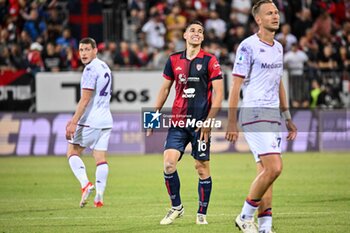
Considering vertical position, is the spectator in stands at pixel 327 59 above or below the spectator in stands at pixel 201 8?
below

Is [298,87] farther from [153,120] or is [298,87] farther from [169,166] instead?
[169,166]

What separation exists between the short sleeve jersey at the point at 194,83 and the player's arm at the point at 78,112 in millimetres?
2353

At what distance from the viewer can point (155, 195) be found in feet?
56.4

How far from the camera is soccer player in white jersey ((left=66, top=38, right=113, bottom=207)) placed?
49.7 ft

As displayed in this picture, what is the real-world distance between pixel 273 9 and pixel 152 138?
16.8m

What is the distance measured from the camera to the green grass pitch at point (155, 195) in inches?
504

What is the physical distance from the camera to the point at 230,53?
30312mm

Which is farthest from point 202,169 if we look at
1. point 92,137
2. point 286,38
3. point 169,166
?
point 286,38

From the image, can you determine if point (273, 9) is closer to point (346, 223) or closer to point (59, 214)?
point (346, 223)

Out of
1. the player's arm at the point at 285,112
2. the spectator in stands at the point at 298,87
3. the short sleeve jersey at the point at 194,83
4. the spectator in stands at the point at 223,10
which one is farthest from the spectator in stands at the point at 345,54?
the player's arm at the point at 285,112

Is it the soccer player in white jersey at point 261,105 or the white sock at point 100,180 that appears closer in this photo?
the soccer player in white jersey at point 261,105

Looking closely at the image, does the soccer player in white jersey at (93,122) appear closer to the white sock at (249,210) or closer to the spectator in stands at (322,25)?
the white sock at (249,210)

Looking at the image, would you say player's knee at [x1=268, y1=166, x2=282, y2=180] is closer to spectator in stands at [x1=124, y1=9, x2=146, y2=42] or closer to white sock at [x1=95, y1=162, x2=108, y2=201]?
white sock at [x1=95, y1=162, x2=108, y2=201]

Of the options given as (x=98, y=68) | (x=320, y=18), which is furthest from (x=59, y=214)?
(x=320, y=18)
